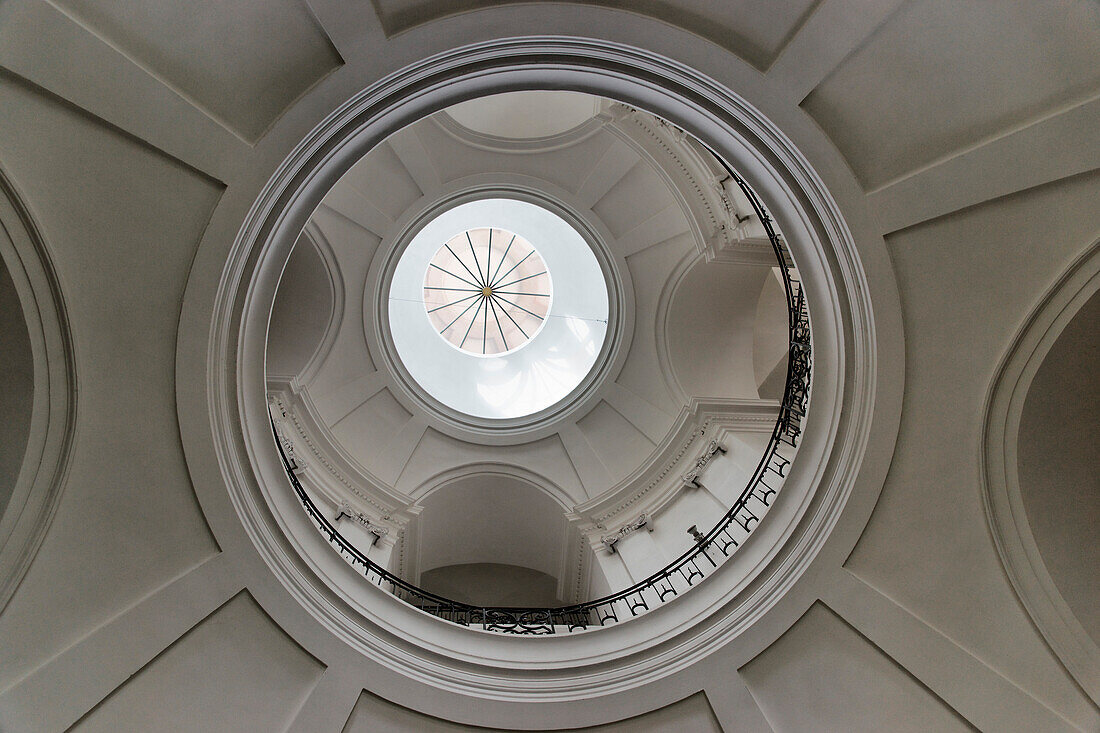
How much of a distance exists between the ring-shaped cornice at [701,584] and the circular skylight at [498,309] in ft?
18.5

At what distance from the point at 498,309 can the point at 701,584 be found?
8.85m

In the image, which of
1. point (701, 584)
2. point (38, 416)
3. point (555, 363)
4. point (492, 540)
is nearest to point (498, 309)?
point (555, 363)

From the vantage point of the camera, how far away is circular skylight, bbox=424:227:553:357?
44.7 ft

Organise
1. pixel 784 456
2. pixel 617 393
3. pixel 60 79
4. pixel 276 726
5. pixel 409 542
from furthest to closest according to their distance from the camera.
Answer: pixel 617 393 < pixel 409 542 < pixel 784 456 < pixel 276 726 < pixel 60 79

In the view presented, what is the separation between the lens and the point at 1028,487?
522 centimetres

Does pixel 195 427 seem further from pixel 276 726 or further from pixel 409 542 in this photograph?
pixel 409 542

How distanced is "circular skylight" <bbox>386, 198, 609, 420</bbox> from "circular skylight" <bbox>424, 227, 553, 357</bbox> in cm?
2

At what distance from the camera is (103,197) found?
4.50 metres

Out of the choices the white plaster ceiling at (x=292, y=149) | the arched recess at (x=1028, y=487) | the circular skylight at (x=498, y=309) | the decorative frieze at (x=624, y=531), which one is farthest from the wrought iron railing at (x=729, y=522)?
the circular skylight at (x=498, y=309)

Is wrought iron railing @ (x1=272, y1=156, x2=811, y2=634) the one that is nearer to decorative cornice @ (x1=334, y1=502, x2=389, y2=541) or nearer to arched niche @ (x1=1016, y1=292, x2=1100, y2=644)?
decorative cornice @ (x1=334, y1=502, x2=389, y2=541)

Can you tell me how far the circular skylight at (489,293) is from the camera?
13.6 metres

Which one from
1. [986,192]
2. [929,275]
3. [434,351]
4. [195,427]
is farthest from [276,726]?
[434,351]

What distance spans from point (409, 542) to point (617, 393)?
447 cm

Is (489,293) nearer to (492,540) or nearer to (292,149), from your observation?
(492,540)
